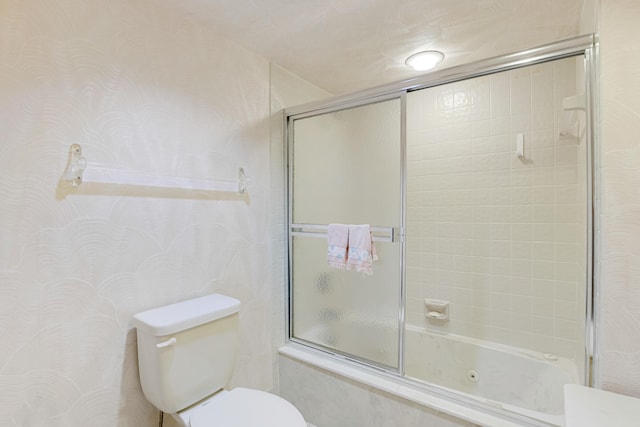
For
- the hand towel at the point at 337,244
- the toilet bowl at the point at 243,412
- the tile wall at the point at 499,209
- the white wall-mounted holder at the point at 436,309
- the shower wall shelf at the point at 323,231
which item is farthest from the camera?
the white wall-mounted holder at the point at 436,309

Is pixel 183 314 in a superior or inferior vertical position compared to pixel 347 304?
superior

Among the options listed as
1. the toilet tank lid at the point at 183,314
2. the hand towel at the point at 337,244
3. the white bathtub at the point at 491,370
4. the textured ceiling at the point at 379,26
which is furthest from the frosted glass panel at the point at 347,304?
the textured ceiling at the point at 379,26

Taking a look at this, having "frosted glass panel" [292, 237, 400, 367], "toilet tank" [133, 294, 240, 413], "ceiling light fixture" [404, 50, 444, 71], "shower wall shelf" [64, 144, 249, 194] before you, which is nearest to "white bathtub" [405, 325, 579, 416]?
"frosted glass panel" [292, 237, 400, 367]

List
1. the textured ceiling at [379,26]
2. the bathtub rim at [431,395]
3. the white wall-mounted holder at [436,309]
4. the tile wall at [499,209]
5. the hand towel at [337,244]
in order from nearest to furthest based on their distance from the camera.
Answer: the bathtub rim at [431,395]
the textured ceiling at [379,26]
the hand towel at [337,244]
the tile wall at [499,209]
the white wall-mounted holder at [436,309]

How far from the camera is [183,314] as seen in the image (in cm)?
129

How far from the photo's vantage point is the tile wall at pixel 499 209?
186cm

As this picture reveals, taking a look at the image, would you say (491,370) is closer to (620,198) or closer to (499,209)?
(499,209)

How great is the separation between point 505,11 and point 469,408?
1.79 m

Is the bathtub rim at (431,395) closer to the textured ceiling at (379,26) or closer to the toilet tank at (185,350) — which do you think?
the toilet tank at (185,350)

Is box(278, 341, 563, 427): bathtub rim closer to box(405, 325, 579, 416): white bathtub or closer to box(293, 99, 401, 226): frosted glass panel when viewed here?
box(405, 325, 579, 416): white bathtub

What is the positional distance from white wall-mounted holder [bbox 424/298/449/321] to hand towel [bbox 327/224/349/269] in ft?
3.13

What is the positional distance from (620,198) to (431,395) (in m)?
1.11

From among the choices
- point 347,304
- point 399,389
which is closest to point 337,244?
point 347,304

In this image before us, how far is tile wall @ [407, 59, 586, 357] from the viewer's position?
1.86 metres
